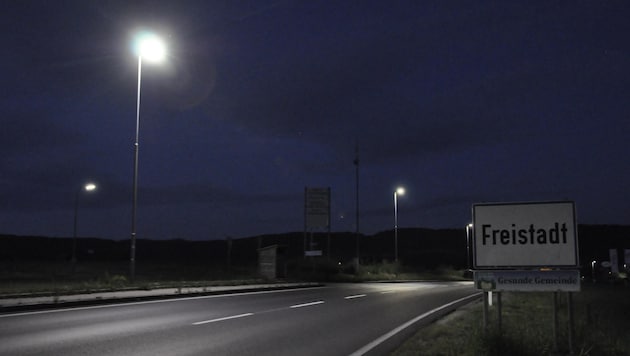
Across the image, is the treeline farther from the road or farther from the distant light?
the road

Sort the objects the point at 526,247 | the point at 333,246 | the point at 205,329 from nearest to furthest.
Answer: the point at 526,247 < the point at 205,329 < the point at 333,246

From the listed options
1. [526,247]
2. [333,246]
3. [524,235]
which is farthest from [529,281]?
[333,246]

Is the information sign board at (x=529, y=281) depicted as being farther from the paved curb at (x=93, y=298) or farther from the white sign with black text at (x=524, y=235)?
the paved curb at (x=93, y=298)

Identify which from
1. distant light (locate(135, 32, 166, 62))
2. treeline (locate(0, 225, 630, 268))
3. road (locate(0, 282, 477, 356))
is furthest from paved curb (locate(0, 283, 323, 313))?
treeline (locate(0, 225, 630, 268))

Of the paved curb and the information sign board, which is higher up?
the information sign board

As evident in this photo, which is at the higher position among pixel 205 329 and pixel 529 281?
pixel 529 281

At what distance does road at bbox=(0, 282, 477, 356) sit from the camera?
990 centimetres

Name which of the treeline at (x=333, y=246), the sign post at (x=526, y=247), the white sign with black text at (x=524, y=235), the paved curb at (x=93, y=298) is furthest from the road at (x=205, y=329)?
the treeline at (x=333, y=246)

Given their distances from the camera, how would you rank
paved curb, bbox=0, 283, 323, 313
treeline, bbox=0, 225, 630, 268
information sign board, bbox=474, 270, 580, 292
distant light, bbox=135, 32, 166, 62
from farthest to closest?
treeline, bbox=0, 225, 630, 268, distant light, bbox=135, 32, 166, 62, paved curb, bbox=0, 283, 323, 313, information sign board, bbox=474, 270, 580, 292

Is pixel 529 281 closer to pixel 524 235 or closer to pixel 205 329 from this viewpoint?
pixel 524 235

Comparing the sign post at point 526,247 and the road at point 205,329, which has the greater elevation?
the sign post at point 526,247

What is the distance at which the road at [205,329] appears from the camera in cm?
990

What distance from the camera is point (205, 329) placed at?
12.4 m

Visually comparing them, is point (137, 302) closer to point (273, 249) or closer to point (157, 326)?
point (157, 326)
